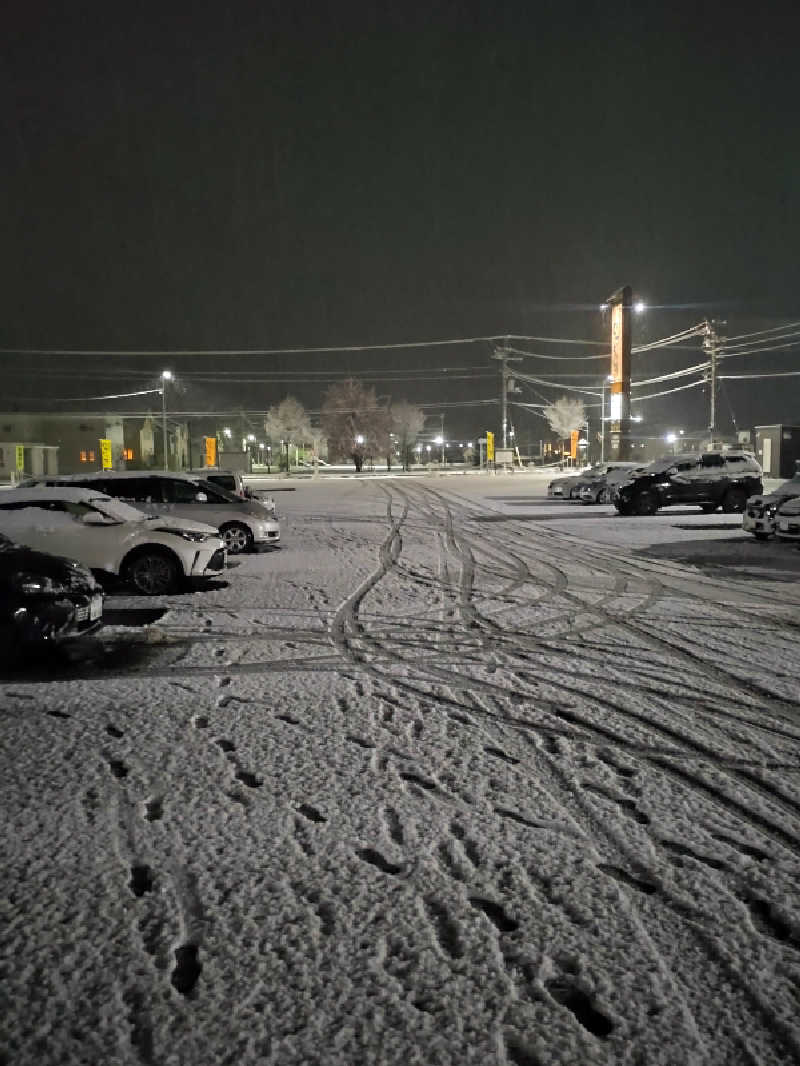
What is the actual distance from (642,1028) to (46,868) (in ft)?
8.29

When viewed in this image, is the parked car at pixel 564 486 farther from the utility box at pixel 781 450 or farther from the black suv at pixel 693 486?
the utility box at pixel 781 450

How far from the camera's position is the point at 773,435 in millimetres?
44656

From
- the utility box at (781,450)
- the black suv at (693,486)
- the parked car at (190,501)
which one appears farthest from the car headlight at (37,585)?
the utility box at (781,450)

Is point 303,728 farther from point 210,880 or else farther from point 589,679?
point 589,679

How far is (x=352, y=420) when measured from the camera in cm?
9494

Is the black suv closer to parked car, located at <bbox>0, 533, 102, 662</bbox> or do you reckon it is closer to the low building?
parked car, located at <bbox>0, 533, 102, 662</bbox>

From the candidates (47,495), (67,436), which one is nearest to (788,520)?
(47,495)

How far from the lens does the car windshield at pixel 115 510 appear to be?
11047mm

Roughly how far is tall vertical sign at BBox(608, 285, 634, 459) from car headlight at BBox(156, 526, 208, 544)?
37719 millimetres

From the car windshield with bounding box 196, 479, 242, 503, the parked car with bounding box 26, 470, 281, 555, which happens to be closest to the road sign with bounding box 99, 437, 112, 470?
the car windshield with bounding box 196, 479, 242, 503

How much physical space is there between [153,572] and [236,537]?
4799 mm

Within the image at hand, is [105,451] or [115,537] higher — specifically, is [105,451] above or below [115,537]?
above

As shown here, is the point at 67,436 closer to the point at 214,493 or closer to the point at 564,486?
the point at 564,486

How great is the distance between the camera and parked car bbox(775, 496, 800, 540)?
50.6 ft
